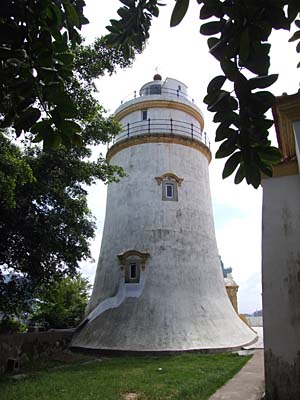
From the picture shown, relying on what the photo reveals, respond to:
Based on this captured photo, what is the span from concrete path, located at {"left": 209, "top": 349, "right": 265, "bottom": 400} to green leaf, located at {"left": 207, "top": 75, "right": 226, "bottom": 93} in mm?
5716

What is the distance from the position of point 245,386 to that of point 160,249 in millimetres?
6765

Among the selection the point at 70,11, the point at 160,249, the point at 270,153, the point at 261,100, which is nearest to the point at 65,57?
the point at 70,11

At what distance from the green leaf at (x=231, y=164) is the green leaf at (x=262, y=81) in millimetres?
293

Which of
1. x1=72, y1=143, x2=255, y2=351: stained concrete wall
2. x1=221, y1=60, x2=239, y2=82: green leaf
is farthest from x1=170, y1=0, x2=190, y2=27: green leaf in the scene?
x1=72, y1=143, x2=255, y2=351: stained concrete wall

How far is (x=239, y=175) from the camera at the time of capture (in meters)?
1.72

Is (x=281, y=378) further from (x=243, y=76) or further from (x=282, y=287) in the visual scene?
(x=243, y=76)

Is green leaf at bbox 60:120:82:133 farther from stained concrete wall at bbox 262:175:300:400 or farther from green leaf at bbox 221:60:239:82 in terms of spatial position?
stained concrete wall at bbox 262:175:300:400

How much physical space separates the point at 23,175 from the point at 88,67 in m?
3.16

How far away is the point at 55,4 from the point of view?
67.1 inches

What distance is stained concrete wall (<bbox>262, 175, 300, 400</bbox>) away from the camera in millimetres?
5723

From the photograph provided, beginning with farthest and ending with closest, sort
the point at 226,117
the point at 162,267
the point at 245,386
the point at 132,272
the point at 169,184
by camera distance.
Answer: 1. the point at 169,184
2. the point at 132,272
3. the point at 162,267
4. the point at 245,386
5. the point at 226,117

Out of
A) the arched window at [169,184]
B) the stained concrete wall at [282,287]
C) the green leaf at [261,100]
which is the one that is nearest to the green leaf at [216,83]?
the green leaf at [261,100]

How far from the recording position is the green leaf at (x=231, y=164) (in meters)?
1.66

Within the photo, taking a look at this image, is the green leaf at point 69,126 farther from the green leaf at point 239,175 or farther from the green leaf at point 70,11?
the green leaf at point 239,175
